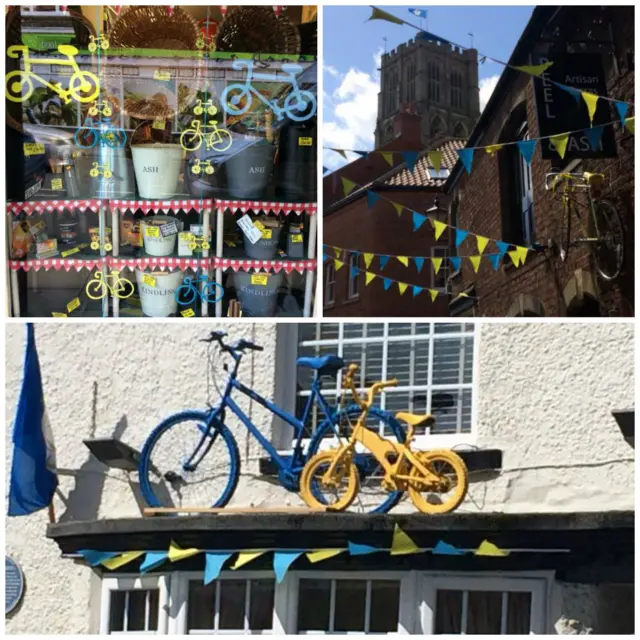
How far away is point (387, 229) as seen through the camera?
23.4ft

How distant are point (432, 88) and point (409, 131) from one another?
49 centimetres

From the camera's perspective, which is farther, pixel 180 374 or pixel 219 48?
pixel 180 374

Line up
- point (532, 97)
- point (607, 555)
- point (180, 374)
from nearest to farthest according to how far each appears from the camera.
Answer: point (607, 555) → point (532, 97) → point (180, 374)

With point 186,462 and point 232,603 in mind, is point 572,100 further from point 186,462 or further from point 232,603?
point 232,603

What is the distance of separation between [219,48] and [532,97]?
6.60 feet

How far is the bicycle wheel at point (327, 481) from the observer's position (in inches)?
254

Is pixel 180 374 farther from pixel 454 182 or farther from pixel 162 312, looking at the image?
pixel 454 182

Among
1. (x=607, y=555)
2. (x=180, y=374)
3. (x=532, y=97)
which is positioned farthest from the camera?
(x=180, y=374)

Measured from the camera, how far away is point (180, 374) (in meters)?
7.17

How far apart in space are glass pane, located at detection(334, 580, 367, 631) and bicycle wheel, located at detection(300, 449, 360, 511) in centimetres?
53

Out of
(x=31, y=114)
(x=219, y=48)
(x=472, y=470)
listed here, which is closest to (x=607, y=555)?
(x=472, y=470)

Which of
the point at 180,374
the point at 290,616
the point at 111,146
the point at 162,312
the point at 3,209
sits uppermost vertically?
the point at 111,146

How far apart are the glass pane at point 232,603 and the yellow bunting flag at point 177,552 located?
0.36 meters

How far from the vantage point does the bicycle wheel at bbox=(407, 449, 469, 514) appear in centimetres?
625
